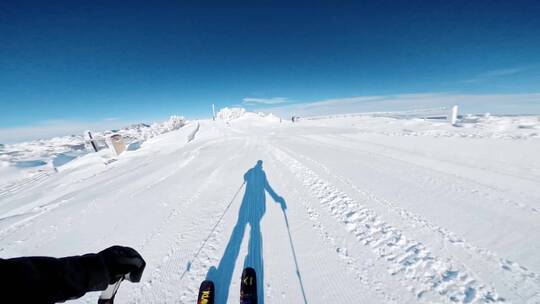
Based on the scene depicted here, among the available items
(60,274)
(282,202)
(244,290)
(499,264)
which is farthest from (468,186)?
(60,274)

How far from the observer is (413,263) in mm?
2723

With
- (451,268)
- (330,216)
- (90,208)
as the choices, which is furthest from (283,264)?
(90,208)

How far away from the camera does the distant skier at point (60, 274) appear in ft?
2.97

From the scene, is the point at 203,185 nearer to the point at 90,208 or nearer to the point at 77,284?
the point at 90,208

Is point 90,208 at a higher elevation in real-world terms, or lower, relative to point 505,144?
lower

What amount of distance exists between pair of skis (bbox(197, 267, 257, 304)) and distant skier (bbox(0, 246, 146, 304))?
4.03 feet

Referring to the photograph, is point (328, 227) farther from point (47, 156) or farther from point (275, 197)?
point (47, 156)

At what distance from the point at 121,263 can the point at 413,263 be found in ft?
11.3

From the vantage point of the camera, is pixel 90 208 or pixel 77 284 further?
pixel 90 208

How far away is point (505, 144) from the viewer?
7113 millimetres

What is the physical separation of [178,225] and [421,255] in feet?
14.5

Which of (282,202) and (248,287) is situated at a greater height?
(282,202)

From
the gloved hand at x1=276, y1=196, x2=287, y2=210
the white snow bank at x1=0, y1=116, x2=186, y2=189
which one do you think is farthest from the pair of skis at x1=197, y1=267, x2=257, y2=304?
the white snow bank at x1=0, y1=116, x2=186, y2=189

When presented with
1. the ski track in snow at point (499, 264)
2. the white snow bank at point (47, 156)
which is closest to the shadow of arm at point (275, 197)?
the ski track in snow at point (499, 264)
